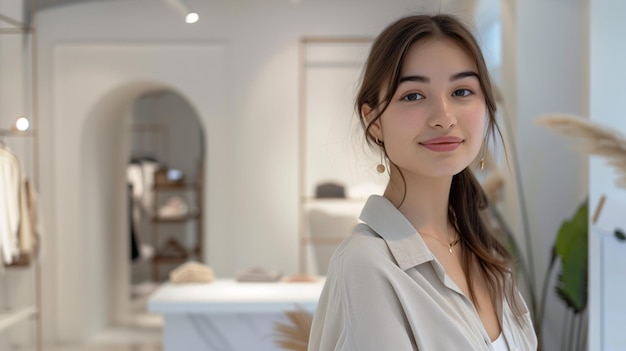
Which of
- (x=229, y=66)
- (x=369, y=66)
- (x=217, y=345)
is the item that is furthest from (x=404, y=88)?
(x=229, y=66)

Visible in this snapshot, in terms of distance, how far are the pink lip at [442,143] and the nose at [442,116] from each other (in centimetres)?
2

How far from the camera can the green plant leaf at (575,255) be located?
3824 millimetres

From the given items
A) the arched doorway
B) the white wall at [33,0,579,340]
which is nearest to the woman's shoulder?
the white wall at [33,0,579,340]

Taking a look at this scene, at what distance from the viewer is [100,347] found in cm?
704

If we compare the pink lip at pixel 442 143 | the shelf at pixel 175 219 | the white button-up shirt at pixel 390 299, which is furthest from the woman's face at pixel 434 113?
the shelf at pixel 175 219

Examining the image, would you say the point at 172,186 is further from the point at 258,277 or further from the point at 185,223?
the point at 258,277

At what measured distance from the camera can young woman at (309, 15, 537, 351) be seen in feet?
3.87

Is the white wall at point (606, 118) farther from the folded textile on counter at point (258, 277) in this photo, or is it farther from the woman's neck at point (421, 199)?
the folded textile on counter at point (258, 277)

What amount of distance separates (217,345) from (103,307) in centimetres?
384

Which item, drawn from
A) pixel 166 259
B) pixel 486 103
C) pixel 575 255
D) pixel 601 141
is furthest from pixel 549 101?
pixel 166 259

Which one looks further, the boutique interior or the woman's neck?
the boutique interior

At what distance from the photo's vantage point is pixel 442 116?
124 centimetres

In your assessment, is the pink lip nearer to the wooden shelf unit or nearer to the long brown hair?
the long brown hair

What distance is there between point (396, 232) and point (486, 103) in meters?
0.29
